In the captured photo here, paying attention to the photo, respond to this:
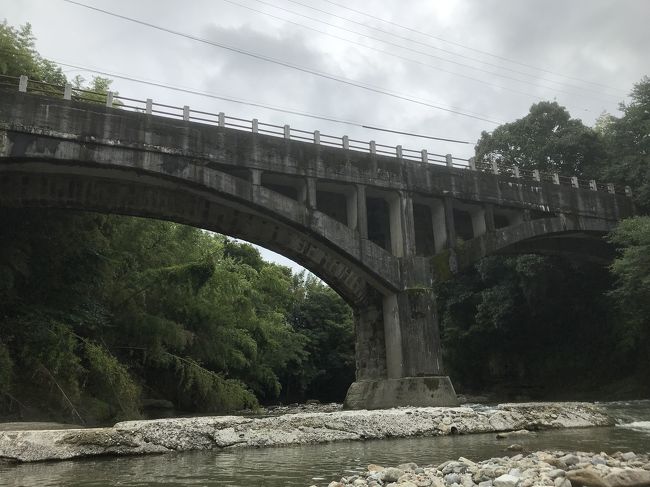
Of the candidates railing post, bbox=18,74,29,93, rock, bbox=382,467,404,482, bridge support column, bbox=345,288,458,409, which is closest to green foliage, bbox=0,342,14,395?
railing post, bbox=18,74,29,93

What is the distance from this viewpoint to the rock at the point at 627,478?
564 cm

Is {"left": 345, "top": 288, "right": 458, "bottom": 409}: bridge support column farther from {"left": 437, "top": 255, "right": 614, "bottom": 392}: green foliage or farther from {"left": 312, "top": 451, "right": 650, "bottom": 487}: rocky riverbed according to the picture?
{"left": 437, "top": 255, "right": 614, "bottom": 392}: green foliage

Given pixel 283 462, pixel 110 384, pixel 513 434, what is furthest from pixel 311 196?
pixel 283 462

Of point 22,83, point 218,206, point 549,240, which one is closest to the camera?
point 22,83

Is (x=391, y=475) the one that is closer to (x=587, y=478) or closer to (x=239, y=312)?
(x=587, y=478)

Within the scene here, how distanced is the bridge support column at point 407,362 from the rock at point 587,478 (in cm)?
1338

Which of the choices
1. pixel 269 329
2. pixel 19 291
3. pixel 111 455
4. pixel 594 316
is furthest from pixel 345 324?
pixel 111 455

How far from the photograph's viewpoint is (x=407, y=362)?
1981cm

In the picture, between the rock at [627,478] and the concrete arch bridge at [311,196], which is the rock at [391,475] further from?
the concrete arch bridge at [311,196]

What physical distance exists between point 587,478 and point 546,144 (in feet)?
104

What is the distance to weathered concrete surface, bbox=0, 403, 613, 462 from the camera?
8844 mm

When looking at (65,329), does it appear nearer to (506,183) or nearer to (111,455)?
(111,455)

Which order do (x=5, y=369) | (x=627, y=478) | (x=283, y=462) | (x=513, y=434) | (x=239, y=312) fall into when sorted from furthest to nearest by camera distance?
1. (x=239, y=312)
2. (x=5, y=369)
3. (x=513, y=434)
4. (x=283, y=462)
5. (x=627, y=478)

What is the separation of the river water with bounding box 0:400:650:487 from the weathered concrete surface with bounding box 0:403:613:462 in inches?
13.7
